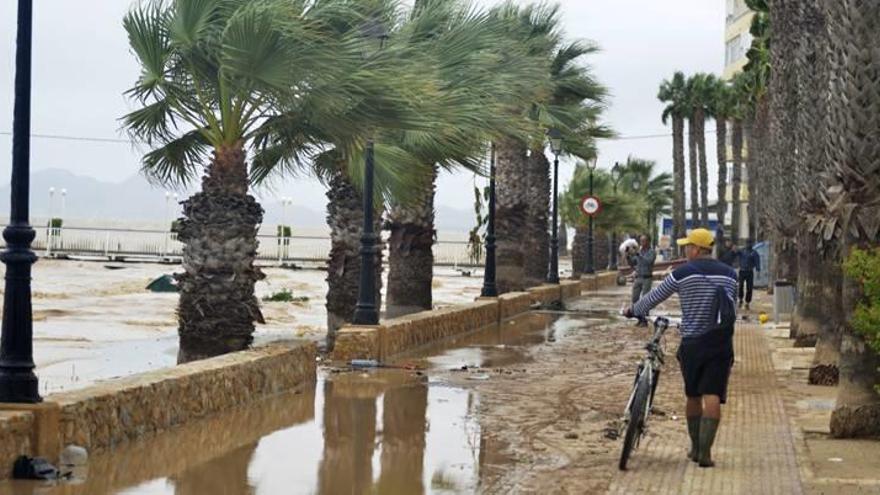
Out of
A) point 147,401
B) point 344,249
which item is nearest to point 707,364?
point 147,401

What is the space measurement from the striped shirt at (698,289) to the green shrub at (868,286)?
1103 mm

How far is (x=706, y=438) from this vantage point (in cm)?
955

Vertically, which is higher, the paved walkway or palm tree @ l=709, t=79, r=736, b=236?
palm tree @ l=709, t=79, r=736, b=236

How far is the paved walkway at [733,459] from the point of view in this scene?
893 centimetres

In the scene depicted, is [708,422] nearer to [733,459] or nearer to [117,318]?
[733,459]

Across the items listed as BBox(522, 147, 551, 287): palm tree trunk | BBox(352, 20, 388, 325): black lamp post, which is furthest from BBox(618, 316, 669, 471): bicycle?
BBox(522, 147, 551, 287): palm tree trunk

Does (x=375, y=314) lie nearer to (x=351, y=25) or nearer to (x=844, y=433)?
(x=351, y=25)

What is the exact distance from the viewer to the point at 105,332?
25234mm

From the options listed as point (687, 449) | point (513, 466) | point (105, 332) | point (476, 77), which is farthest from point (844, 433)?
point (105, 332)

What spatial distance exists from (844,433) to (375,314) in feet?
25.4

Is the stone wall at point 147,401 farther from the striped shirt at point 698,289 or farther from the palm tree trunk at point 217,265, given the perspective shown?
the striped shirt at point 698,289

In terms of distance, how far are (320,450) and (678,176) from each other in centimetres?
6687

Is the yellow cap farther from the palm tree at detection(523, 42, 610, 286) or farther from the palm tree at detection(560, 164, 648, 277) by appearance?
the palm tree at detection(560, 164, 648, 277)

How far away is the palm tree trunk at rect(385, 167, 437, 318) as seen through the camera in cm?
2484
